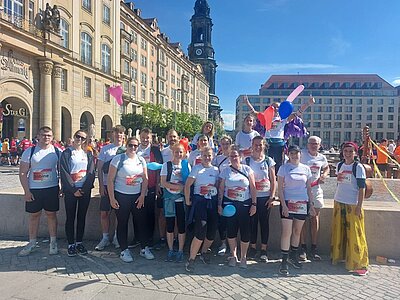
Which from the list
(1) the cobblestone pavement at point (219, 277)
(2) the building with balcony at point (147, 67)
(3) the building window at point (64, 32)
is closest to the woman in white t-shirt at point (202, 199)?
(1) the cobblestone pavement at point (219, 277)

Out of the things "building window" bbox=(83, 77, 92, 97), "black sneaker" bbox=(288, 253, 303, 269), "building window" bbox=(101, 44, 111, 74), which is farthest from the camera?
"building window" bbox=(101, 44, 111, 74)

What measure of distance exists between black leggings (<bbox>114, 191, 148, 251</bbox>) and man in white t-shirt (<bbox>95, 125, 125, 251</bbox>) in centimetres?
57

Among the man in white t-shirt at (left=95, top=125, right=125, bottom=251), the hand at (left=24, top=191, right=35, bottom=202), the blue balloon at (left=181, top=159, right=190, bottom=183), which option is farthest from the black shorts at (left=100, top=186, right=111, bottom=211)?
the blue balloon at (left=181, top=159, right=190, bottom=183)

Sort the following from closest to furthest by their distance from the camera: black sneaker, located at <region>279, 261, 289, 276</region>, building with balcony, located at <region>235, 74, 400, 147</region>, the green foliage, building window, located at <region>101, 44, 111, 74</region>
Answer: black sneaker, located at <region>279, 261, 289, 276</region>
building window, located at <region>101, 44, 111, 74</region>
the green foliage
building with balcony, located at <region>235, 74, 400, 147</region>

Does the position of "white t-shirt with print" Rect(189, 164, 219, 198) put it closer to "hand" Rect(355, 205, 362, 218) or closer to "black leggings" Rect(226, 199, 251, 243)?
"black leggings" Rect(226, 199, 251, 243)

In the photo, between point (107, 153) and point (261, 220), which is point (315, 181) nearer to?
point (261, 220)

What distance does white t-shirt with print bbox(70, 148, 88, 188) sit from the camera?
5.26m

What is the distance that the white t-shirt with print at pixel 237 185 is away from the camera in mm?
4863

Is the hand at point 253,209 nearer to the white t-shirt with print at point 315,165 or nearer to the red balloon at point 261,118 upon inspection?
the white t-shirt with print at point 315,165

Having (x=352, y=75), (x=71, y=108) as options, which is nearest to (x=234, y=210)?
(x=71, y=108)

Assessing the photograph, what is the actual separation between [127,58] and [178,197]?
47476 millimetres

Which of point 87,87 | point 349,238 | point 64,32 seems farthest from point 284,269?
point 87,87

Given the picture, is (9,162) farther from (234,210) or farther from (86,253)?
(234,210)

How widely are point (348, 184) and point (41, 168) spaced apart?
4.72m
